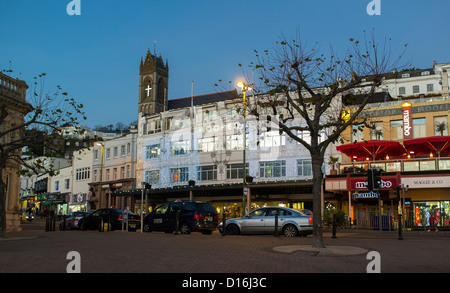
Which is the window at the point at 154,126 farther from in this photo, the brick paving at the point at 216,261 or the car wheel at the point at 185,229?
the brick paving at the point at 216,261

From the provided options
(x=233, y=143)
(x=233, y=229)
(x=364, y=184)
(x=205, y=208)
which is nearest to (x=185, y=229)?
(x=205, y=208)

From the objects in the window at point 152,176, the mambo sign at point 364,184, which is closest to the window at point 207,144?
the window at point 152,176

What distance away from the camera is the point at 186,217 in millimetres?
22266

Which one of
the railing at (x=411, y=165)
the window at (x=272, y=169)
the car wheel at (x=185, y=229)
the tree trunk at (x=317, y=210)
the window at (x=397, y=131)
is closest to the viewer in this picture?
the tree trunk at (x=317, y=210)

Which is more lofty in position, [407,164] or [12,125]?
[12,125]

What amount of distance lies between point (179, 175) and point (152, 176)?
4.54 m

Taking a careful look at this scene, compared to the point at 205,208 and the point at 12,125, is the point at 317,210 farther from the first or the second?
the point at 12,125

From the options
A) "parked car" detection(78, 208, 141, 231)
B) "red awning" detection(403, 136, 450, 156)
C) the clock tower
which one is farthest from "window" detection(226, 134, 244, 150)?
the clock tower

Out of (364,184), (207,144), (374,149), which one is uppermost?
(207,144)

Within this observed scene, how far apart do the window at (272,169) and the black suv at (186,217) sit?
837 inches

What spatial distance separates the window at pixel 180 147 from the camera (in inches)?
2023

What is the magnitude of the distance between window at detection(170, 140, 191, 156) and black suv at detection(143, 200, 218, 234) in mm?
27738

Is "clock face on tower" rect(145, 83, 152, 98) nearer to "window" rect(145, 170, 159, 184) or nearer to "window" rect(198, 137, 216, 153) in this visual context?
"window" rect(145, 170, 159, 184)

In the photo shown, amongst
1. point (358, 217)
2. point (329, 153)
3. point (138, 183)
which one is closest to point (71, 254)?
point (358, 217)
